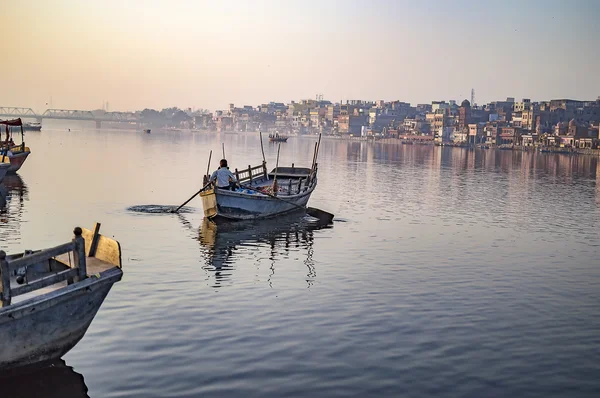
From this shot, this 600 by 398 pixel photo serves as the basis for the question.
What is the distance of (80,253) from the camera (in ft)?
32.3

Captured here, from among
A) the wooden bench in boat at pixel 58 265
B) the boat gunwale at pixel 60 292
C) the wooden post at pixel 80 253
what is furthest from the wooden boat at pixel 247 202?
the wooden post at pixel 80 253

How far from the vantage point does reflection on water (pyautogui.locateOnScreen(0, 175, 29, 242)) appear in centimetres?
2241

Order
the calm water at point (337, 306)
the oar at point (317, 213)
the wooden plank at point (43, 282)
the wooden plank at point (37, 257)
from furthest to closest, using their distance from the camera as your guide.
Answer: the oar at point (317, 213)
the calm water at point (337, 306)
the wooden plank at point (43, 282)
the wooden plank at point (37, 257)

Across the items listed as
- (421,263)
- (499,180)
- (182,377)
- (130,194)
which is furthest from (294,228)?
(499,180)

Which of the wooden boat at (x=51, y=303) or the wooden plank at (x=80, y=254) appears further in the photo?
the wooden plank at (x=80, y=254)

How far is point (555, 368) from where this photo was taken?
1153 centimetres

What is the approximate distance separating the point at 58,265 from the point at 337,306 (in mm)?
5743

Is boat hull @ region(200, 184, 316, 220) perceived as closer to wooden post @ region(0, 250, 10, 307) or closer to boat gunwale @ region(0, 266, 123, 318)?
boat gunwale @ region(0, 266, 123, 318)

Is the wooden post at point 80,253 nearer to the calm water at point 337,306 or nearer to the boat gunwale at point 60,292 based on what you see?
the boat gunwale at point 60,292

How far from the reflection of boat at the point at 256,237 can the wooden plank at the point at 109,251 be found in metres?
6.11

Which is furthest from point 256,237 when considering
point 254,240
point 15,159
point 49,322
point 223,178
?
point 15,159

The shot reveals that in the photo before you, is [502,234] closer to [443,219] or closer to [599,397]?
[443,219]

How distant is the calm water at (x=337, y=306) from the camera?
416 inches

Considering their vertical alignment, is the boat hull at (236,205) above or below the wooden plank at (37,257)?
below
